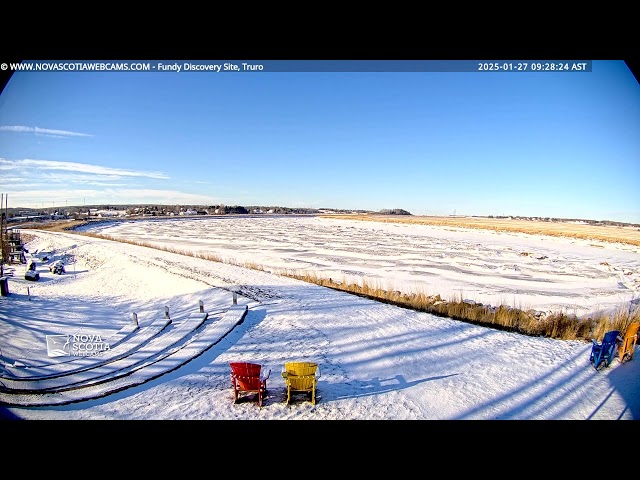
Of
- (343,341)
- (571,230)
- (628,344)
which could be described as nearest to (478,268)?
(628,344)

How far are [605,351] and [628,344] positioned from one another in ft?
1.72

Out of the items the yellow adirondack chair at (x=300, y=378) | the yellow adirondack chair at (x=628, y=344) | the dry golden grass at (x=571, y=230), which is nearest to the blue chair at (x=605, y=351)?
the yellow adirondack chair at (x=628, y=344)

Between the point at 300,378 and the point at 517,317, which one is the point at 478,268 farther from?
the point at 300,378

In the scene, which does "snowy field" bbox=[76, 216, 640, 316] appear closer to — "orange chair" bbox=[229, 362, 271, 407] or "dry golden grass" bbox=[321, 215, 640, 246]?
"dry golden grass" bbox=[321, 215, 640, 246]

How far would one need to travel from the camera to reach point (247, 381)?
4.19 metres

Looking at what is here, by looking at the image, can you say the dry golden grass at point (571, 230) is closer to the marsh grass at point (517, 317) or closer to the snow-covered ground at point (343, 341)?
the snow-covered ground at point (343, 341)

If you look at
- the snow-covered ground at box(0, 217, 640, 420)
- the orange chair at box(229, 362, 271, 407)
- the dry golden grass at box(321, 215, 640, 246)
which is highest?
the dry golden grass at box(321, 215, 640, 246)

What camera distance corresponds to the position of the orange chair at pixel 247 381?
13.6 feet

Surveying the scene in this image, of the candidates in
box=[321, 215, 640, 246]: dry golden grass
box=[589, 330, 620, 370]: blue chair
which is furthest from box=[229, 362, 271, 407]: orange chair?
box=[321, 215, 640, 246]: dry golden grass

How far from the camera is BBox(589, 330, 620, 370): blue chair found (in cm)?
530

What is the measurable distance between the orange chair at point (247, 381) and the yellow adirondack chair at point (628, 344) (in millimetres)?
6146

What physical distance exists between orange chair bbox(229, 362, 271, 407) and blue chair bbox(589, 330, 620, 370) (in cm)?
561
